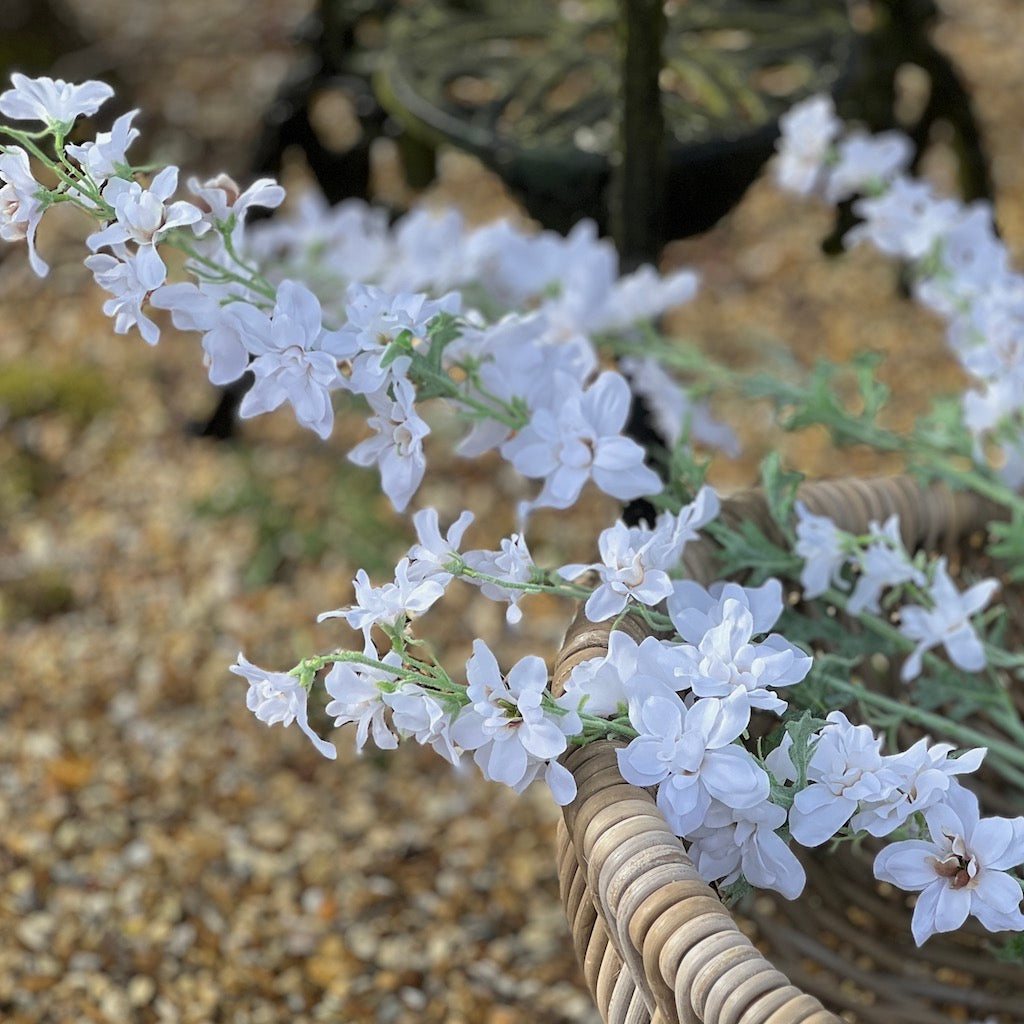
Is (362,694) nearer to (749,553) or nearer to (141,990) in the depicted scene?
(749,553)

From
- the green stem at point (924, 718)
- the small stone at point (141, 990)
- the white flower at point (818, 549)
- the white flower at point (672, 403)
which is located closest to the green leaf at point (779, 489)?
the white flower at point (818, 549)

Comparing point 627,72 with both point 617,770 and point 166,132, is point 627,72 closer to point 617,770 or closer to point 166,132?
point 617,770

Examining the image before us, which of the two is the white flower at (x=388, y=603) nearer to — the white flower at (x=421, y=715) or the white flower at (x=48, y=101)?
the white flower at (x=421, y=715)

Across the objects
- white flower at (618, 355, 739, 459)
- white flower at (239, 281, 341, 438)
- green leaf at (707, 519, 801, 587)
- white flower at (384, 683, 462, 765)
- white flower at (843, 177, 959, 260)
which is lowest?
white flower at (618, 355, 739, 459)

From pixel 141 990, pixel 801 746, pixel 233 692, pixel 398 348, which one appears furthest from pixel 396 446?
pixel 233 692

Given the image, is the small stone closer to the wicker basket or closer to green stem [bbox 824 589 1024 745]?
the wicker basket

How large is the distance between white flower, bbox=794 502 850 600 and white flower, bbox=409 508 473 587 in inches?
10.8

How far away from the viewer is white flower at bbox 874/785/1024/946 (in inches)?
25.1

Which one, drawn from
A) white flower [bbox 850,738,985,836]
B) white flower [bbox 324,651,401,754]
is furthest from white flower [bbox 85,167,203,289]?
white flower [bbox 850,738,985,836]

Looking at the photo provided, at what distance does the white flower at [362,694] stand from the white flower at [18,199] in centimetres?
26

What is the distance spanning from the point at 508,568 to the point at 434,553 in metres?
0.04

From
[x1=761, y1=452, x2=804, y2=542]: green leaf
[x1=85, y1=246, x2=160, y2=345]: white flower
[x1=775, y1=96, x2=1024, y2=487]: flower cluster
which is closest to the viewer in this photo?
[x1=85, y1=246, x2=160, y2=345]: white flower

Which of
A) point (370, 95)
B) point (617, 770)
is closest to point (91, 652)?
point (370, 95)

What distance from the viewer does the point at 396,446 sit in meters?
0.76
